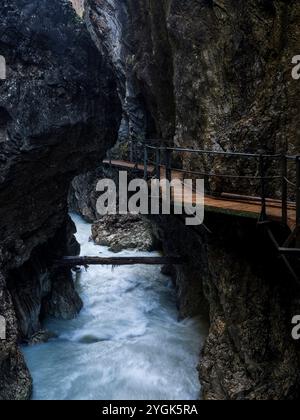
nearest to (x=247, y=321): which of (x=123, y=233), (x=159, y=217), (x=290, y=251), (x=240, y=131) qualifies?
(x=290, y=251)

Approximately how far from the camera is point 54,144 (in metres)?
10.6

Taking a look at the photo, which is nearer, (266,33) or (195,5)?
(266,33)

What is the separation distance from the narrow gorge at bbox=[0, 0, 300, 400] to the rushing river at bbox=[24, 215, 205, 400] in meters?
0.05

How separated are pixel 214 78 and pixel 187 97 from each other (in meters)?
1.15

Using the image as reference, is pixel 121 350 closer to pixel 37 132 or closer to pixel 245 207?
pixel 37 132

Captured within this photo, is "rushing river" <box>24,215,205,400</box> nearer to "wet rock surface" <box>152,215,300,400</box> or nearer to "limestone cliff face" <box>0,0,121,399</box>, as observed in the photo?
"limestone cliff face" <box>0,0,121,399</box>

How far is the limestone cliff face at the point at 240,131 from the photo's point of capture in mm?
6727

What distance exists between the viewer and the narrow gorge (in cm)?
697

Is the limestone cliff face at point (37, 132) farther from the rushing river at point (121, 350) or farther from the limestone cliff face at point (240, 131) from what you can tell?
the limestone cliff face at point (240, 131)

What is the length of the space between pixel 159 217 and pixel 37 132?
286 inches

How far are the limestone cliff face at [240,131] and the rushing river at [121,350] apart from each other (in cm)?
174

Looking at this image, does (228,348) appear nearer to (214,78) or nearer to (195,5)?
(214,78)

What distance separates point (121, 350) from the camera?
11.3 m

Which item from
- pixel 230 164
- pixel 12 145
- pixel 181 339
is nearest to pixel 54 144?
pixel 12 145
